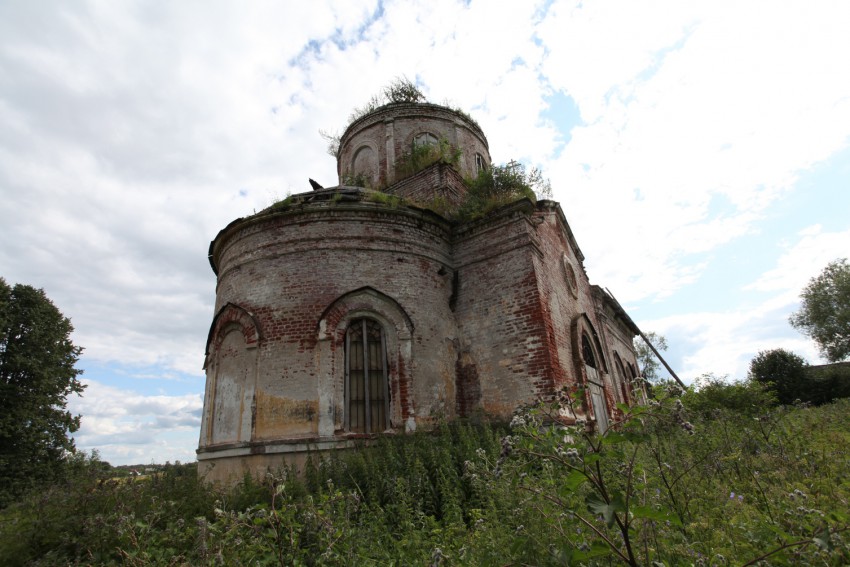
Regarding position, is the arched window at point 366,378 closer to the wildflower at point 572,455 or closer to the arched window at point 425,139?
the wildflower at point 572,455

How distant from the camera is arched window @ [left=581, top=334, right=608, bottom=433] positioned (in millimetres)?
10219

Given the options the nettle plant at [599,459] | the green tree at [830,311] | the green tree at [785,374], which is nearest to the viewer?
the nettle plant at [599,459]

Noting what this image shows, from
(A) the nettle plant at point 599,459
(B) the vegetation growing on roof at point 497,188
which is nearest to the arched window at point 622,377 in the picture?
(B) the vegetation growing on roof at point 497,188

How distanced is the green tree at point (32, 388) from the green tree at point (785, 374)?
28.2m

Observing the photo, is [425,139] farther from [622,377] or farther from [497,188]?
[622,377]

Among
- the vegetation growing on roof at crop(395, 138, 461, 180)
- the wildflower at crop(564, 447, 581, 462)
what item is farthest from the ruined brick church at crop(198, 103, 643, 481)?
the wildflower at crop(564, 447, 581, 462)

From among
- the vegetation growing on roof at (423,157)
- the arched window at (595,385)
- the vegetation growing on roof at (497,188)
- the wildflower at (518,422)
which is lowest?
the wildflower at (518,422)

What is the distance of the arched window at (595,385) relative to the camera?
1022 cm

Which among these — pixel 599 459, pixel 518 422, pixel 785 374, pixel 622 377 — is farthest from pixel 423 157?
pixel 785 374

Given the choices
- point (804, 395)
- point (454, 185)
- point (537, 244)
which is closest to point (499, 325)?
point (537, 244)

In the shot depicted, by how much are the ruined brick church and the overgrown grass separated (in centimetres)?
130

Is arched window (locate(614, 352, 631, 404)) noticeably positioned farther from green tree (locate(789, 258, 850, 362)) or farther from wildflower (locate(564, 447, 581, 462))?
green tree (locate(789, 258, 850, 362))

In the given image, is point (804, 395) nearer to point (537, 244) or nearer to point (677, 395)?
point (537, 244)

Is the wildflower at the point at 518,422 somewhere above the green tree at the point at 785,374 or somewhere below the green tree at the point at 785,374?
below
